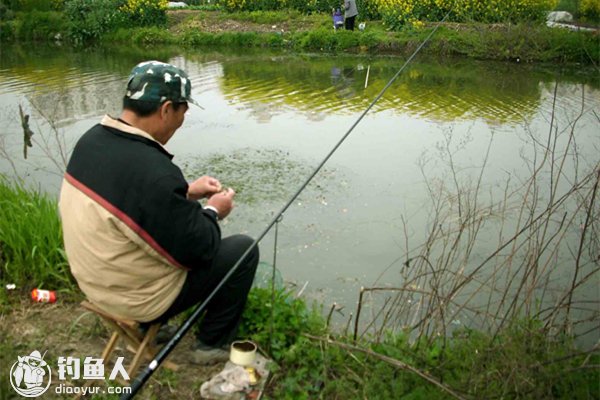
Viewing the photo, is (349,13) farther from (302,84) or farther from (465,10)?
(302,84)

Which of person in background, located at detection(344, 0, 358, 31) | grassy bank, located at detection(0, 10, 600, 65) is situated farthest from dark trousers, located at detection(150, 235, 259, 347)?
person in background, located at detection(344, 0, 358, 31)

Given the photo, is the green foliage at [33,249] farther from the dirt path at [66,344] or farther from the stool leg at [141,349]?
the stool leg at [141,349]

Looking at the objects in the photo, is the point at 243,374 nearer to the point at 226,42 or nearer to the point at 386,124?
the point at 386,124

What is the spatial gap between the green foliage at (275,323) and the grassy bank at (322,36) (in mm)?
8802

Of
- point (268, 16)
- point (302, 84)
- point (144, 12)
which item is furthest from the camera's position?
point (144, 12)

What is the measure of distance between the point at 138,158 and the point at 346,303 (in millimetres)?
1876

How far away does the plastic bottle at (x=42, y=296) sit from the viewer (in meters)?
2.76

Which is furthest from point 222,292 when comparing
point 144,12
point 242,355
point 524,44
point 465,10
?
point 144,12

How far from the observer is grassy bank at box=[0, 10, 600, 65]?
40.1ft

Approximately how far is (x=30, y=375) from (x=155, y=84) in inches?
48.2

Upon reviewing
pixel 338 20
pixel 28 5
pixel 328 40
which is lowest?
pixel 328 40

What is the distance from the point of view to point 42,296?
109 inches

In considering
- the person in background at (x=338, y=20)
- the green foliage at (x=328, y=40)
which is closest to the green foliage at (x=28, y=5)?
the green foliage at (x=328, y=40)

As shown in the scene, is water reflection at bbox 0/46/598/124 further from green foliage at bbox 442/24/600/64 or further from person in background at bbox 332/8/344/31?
person in background at bbox 332/8/344/31
